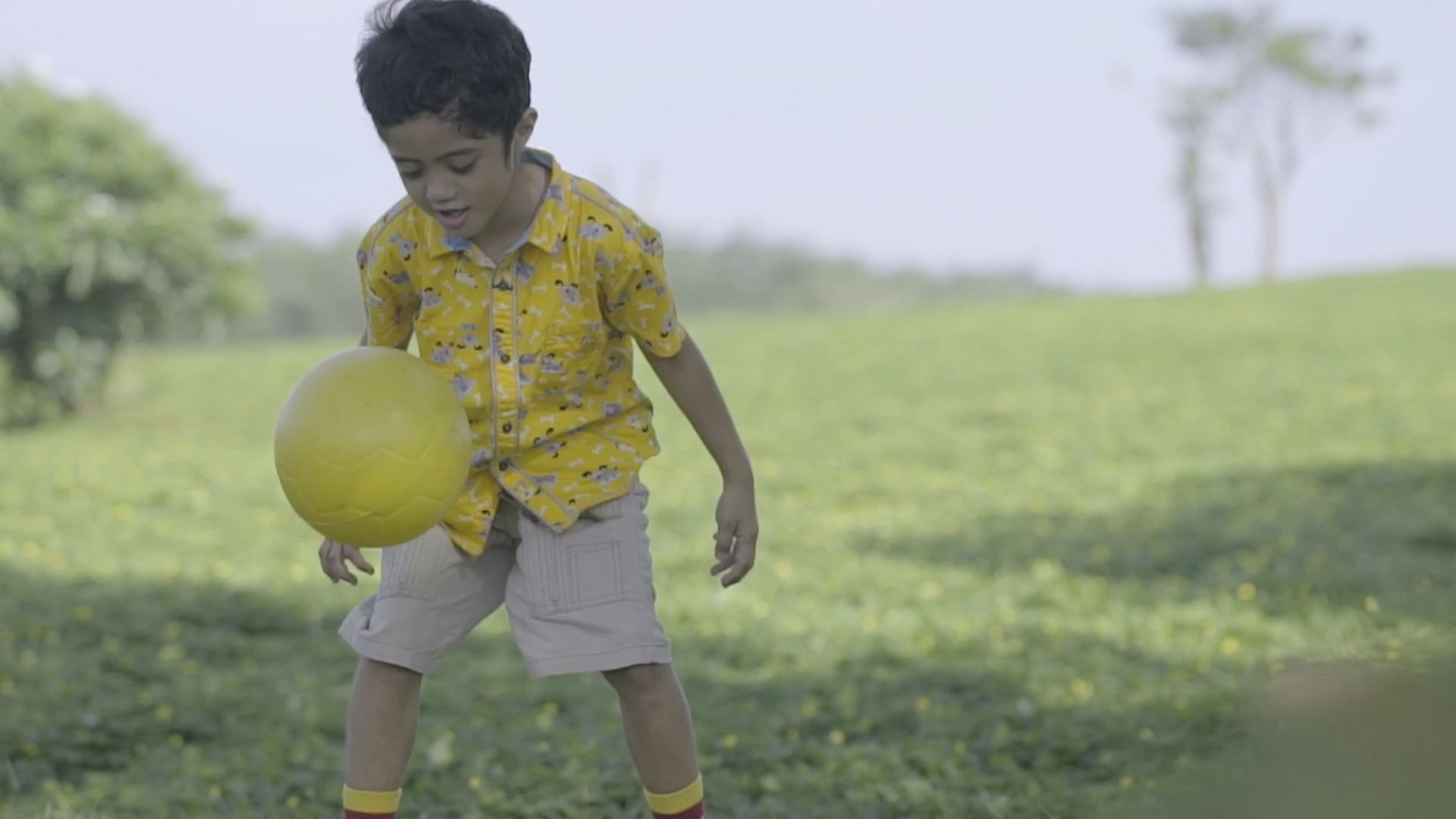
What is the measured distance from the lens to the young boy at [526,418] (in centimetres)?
291

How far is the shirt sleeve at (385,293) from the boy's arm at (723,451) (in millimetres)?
479

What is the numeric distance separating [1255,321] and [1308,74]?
21.3 meters

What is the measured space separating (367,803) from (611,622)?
601 mm

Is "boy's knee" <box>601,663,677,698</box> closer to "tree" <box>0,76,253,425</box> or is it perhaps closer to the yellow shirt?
the yellow shirt

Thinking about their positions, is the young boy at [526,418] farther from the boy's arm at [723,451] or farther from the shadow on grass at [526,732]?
the shadow on grass at [526,732]

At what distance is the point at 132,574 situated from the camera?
7254 millimetres

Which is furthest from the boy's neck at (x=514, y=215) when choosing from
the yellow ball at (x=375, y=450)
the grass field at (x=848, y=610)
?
the grass field at (x=848, y=610)

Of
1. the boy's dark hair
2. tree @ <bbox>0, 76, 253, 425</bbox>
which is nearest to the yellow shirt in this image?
the boy's dark hair

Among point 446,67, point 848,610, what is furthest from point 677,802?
point 848,610

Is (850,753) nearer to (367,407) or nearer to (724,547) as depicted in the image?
(724,547)

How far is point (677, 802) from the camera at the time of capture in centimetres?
324

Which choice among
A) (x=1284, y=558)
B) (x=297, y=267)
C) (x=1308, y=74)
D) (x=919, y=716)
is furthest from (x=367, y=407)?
(x=1308, y=74)

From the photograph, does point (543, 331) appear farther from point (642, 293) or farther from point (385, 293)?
point (385, 293)

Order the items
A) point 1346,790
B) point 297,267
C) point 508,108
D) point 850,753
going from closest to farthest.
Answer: point 1346,790
point 508,108
point 850,753
point 297,267
